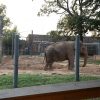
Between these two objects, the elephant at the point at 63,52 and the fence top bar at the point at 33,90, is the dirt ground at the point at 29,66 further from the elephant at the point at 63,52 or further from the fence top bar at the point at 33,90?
the fence top bar at the point at 33,90

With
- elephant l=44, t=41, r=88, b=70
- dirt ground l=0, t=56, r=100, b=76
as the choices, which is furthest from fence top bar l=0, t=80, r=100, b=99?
elephant l=44, t=41, r=88, b=70

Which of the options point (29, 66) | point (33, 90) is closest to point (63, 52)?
point (29, 66)

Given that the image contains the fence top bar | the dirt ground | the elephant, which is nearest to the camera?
the fence top bar

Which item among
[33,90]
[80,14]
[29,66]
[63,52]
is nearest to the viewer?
[33,90]

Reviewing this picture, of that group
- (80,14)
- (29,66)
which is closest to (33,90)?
(29,66)

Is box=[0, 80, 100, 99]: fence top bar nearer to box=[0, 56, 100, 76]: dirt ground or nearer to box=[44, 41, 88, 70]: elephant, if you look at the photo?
box=[0, 56, 100, 76]: dirt ground

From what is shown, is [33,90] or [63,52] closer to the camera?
[33,90]

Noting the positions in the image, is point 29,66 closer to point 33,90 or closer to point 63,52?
point 63,52

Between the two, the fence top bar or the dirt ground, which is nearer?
the fence top bar

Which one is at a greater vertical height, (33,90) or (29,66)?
(33,90)

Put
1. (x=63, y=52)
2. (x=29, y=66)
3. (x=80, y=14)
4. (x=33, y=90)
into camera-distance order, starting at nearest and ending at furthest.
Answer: (x=33, y=90)
(x=29, y=66)
(x=63, y=52)
(x=80, y=14)

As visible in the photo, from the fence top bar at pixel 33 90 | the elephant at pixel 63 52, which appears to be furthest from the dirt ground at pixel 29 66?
the fence top bar at pixel 33 90

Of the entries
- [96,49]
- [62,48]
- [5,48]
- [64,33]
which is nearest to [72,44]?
[62,48]

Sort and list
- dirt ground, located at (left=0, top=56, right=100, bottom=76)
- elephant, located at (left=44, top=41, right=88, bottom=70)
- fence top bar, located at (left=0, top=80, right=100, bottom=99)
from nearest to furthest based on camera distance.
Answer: fence top bar, located at (left=0, top=80, right=100, bottom=99)
dirt ground, located at (left=0, top=56, right=100, bottom=76)
elephant, located at (left=44, top=41, right=88, bottom=70)
